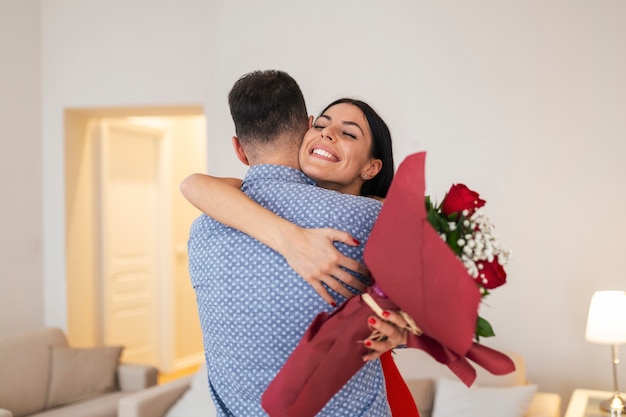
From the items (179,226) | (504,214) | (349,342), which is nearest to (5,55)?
(179,226)

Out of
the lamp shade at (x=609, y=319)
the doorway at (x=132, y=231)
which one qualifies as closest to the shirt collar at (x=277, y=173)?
the lamp shade at (x=609, y=319)

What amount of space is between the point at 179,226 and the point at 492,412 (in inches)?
173

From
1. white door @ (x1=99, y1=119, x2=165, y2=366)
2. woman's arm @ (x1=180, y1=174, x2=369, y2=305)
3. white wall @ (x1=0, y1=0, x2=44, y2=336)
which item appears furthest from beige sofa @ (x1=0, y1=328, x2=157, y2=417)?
woman's arm @ (x1=180, y1=174, x2=369, y2=305)

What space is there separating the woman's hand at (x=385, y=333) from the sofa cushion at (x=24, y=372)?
3.91 m

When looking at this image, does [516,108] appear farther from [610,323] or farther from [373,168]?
[373,168]

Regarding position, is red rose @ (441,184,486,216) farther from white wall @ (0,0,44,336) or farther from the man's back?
white wall @ (0,0,44,336)

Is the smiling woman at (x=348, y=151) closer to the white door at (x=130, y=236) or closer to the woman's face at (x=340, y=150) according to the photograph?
the woman's face at (x=340, y=150)

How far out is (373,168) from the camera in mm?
1705

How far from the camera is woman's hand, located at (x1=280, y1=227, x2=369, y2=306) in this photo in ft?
3.89

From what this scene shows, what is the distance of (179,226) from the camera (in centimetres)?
734

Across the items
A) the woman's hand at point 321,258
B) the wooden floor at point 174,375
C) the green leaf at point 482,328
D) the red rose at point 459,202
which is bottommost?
the wooden floor at point 174,375

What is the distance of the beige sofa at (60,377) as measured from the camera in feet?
14.9

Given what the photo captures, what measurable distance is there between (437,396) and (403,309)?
9.74ft

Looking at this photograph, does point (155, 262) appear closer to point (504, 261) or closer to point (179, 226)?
point (179, 226)
